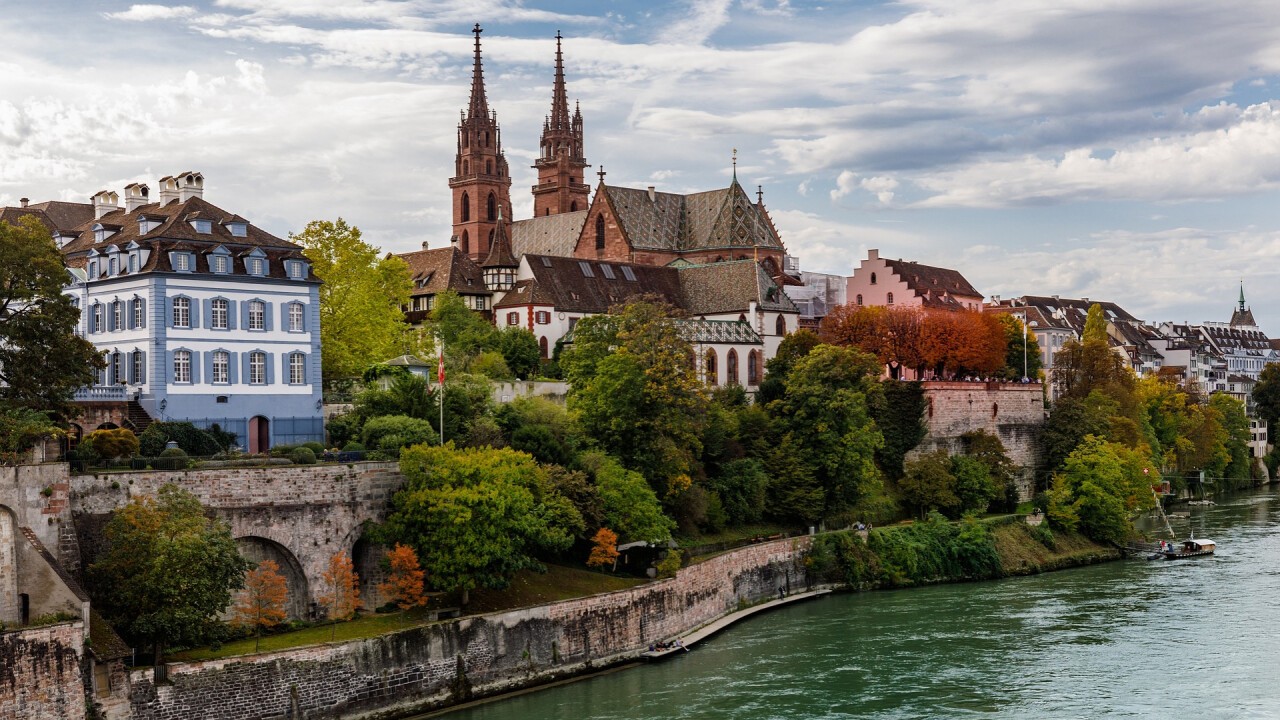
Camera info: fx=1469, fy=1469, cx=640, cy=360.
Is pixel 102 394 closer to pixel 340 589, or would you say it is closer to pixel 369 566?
pixel 369 566

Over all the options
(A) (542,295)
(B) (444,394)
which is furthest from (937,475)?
(B) (444,394)

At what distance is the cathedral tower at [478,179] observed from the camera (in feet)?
403

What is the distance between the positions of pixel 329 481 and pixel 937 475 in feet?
133

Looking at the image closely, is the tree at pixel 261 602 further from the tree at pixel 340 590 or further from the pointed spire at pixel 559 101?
the pointed spire at pixel 559 101

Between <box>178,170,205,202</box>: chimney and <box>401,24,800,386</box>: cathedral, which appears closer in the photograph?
<box>178,170,205,202</box>: chimney

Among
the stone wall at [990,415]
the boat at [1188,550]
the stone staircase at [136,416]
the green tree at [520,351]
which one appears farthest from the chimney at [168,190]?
the boat at [1188,550]

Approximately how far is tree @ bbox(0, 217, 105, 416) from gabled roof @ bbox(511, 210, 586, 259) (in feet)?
212

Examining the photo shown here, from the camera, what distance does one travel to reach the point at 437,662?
42031 millimetres

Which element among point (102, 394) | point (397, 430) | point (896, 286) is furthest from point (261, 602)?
point (896, 286)

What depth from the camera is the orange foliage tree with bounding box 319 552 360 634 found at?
4366cm

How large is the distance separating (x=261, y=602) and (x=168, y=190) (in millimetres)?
22568

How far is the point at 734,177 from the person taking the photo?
11081 cm

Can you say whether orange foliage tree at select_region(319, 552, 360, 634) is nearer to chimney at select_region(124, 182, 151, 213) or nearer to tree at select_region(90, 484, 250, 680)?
tree at select_region(90, 484, 250, 680)

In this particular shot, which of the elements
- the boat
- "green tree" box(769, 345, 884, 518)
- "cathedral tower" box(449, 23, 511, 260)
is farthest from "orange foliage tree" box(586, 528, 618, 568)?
"cathedral tower" box(449, 23, 511, 260)
